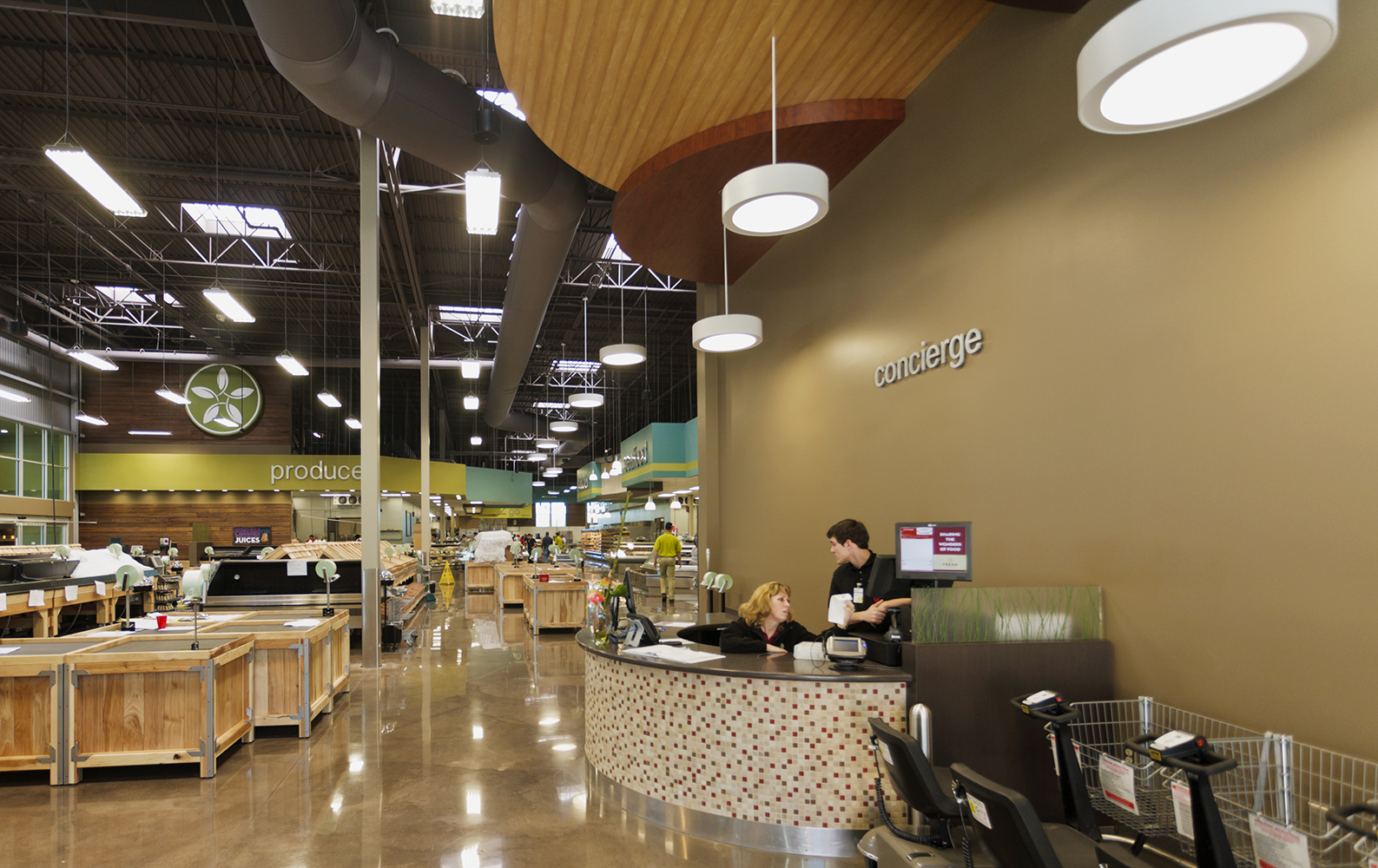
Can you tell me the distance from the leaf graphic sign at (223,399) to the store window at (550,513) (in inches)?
1025

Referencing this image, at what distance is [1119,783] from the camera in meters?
2.64

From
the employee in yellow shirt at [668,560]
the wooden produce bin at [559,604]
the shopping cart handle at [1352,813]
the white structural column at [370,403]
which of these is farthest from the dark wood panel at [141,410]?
the shopping cart handle at [1352,813]

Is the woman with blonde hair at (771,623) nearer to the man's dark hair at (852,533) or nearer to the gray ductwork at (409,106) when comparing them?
the man's dark hair at (852,533)

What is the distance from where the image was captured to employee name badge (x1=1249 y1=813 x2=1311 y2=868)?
200 cm

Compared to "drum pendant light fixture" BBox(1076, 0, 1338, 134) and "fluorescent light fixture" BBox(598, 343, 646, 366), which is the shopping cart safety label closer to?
"drum pendant light fixture" BBox(1076, 0, 1338, 134)

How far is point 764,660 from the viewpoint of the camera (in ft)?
14.1

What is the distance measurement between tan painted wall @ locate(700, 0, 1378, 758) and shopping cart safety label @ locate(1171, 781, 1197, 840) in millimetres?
794

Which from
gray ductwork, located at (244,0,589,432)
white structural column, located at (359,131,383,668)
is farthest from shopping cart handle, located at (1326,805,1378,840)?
white structural column, located at (359,131,383,668)

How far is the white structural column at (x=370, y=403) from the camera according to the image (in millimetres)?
9328

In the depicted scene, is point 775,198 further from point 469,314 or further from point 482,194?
point 469,314

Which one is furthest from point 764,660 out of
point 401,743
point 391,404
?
point 391,404

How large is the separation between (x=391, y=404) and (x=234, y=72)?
23501mm

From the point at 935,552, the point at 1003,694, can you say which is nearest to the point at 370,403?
the point at 935,552

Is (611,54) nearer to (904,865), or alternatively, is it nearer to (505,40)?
(505,40)
